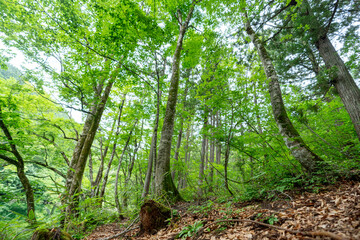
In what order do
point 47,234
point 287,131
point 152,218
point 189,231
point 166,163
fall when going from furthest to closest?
point 166,163
point 287,131
point 152,218
point 189,231
point 47,234

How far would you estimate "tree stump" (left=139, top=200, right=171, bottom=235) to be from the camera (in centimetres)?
291

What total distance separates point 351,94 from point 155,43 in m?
7.54

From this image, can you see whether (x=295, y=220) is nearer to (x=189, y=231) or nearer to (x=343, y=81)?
(x=189, y=231)

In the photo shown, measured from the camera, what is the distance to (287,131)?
11.8 ft

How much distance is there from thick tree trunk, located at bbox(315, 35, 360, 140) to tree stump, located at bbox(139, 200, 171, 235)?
6769 millimetres

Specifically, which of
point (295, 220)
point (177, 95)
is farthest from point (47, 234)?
point (177, 95)

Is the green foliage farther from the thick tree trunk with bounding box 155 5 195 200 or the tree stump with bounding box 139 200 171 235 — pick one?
the thick tree trunk with bounding box 155 5 195 200

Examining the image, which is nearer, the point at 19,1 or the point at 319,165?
the point at 319,165

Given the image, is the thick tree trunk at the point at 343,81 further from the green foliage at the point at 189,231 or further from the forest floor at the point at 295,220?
the green foliage at the point at 189,231

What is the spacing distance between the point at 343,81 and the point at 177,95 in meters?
6.56

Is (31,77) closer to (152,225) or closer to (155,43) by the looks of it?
(155,43)

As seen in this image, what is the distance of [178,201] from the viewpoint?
4.29 metres

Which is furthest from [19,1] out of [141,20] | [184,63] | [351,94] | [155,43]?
[351,94]

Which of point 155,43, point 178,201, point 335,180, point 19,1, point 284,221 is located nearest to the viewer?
point 284,221
